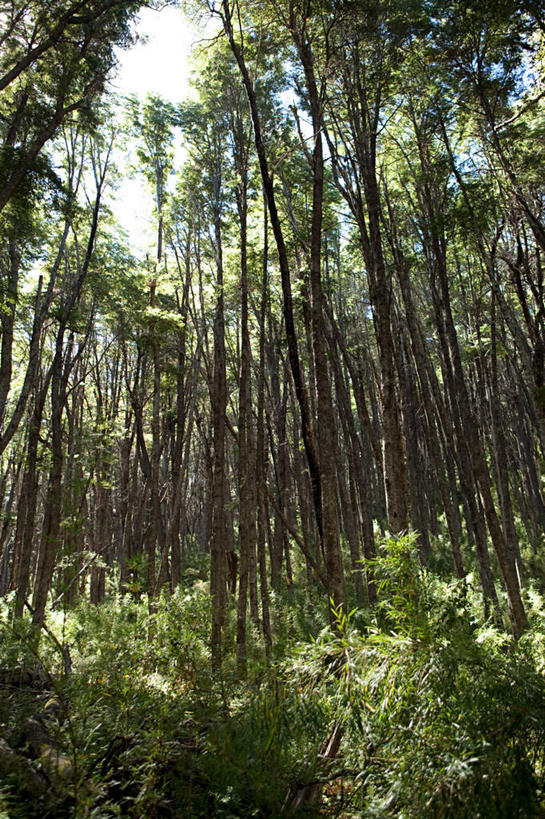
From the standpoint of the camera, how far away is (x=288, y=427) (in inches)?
731

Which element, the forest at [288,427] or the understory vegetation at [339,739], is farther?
the forest at [288,427]

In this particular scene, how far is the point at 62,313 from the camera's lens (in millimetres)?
10727

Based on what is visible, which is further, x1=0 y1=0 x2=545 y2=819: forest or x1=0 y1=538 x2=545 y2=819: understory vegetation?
x1=0 y1=0 x2=545 y2=819: forest

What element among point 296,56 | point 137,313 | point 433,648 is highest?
point 296,56

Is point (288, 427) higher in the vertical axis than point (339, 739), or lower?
higher

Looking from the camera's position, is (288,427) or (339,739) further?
(288,427)

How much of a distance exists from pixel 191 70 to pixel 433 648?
36.2ft

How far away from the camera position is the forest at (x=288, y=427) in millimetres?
2311

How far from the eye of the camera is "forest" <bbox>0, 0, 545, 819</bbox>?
2311 millimetres

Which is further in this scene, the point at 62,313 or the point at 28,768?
the point at 62,313

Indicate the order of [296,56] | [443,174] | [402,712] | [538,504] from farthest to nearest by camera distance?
[538,504] → [443,174] → [296,56] → [402,712]

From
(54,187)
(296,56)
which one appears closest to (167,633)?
(54,187)

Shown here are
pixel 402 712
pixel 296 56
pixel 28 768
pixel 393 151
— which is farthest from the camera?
pixel 393 151

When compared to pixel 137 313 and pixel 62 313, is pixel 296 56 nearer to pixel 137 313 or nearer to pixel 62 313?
pixel 137 313
